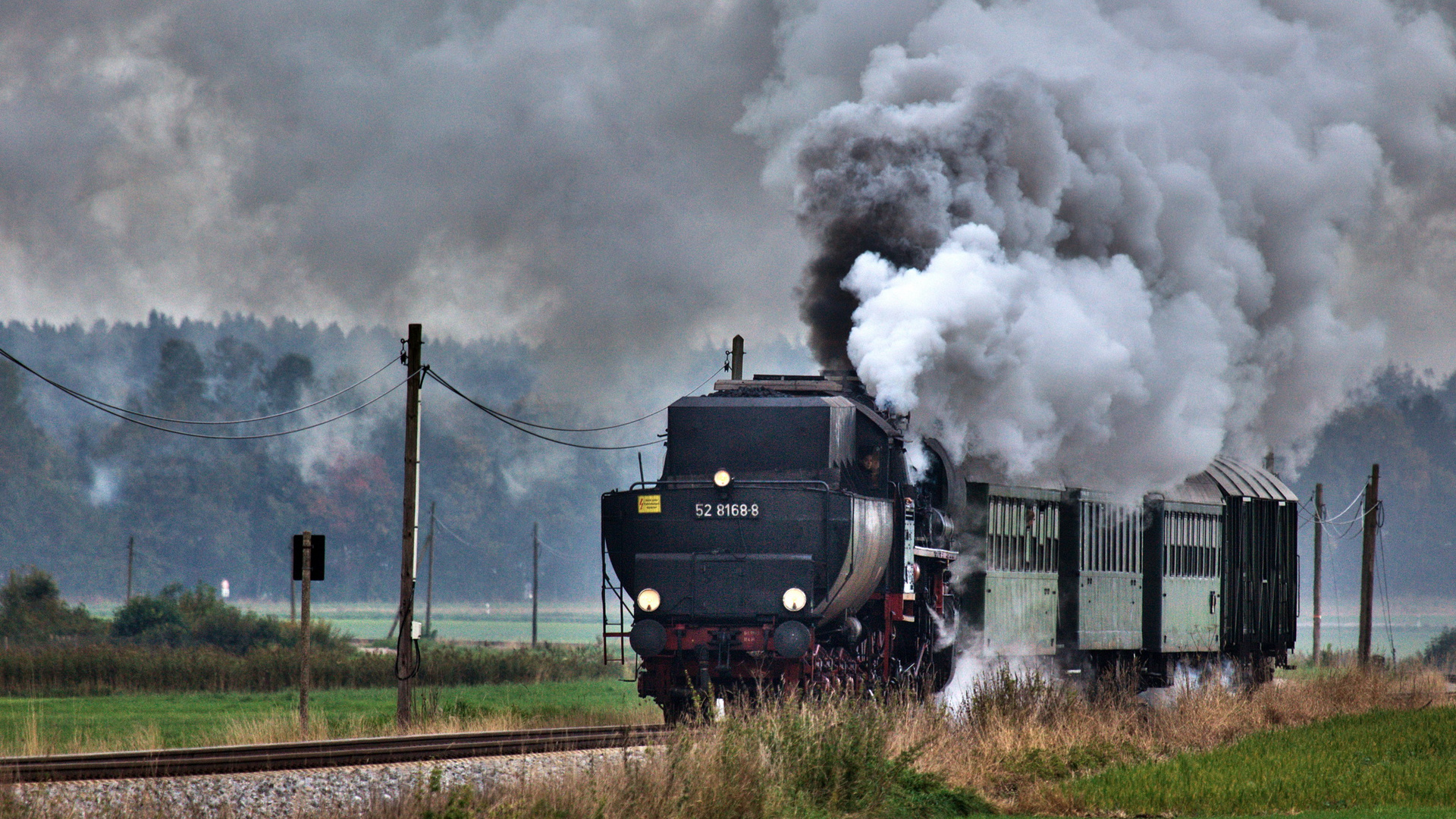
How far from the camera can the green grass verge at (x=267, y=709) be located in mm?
21156

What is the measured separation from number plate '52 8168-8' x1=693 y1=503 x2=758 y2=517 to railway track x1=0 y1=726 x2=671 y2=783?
2.32m

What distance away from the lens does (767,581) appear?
1788cm

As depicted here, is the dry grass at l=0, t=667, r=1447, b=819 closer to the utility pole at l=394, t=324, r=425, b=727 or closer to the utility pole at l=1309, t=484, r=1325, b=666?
the utility pole at l=394, t=324, r=425, b=727

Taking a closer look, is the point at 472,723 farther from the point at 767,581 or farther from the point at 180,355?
the point at 180,355

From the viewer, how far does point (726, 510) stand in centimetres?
1811

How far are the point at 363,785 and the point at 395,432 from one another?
366ft

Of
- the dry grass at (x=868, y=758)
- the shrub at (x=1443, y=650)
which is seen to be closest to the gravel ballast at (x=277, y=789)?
the dry grass at (x=868, y=758)

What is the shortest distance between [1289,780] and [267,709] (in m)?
19.4

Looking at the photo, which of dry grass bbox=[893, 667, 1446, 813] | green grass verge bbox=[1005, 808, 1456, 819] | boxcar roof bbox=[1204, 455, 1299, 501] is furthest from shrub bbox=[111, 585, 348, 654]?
green grass verge bbox=[1005, 808, 1456, 819]

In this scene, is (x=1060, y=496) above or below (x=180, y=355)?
below

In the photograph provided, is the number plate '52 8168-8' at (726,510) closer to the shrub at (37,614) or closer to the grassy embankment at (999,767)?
the grassy embankment at (999,767)

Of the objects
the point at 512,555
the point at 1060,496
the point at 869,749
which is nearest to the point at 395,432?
the point at 512,555

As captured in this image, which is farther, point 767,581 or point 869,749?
point 767,581

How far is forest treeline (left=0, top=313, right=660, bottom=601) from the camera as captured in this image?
111m
